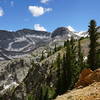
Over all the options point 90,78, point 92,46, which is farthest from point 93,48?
point 90,78

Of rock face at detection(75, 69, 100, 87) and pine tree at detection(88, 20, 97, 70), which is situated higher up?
pine tree at detection(88, 20, 97, 70)

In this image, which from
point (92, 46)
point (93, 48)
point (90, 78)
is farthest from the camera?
point (93, 48)

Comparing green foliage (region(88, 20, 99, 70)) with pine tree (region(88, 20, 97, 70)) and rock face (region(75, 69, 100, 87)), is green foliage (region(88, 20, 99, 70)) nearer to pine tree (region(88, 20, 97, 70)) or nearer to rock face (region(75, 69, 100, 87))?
pine tree (region(88, 20, 97, 70))

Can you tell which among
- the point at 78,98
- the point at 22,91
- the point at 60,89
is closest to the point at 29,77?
the point at 22,91

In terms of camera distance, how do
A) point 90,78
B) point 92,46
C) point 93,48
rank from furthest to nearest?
point 93,48
point 92,46
point 90,78

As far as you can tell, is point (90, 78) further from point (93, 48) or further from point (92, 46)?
point (93, 48)

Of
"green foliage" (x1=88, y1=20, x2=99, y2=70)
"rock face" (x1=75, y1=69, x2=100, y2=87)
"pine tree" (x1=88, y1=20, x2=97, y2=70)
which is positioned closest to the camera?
"rock face" (x1=75, y1=69, x2=100, y2=87)

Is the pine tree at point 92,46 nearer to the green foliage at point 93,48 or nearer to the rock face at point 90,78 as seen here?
the green foliage at point 93,48

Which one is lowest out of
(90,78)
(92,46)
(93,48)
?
(90,78)

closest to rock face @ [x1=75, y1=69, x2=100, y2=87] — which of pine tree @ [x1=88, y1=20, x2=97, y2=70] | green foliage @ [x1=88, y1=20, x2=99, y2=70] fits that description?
pine tree @ [x1=88, y1=20, x2=97, y2=70]

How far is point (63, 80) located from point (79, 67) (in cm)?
716

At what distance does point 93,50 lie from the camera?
71.2 metres

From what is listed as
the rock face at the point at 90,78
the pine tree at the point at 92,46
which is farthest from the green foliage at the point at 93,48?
the rock face at the point at 90,78

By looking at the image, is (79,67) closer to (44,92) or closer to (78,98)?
(44,92)
